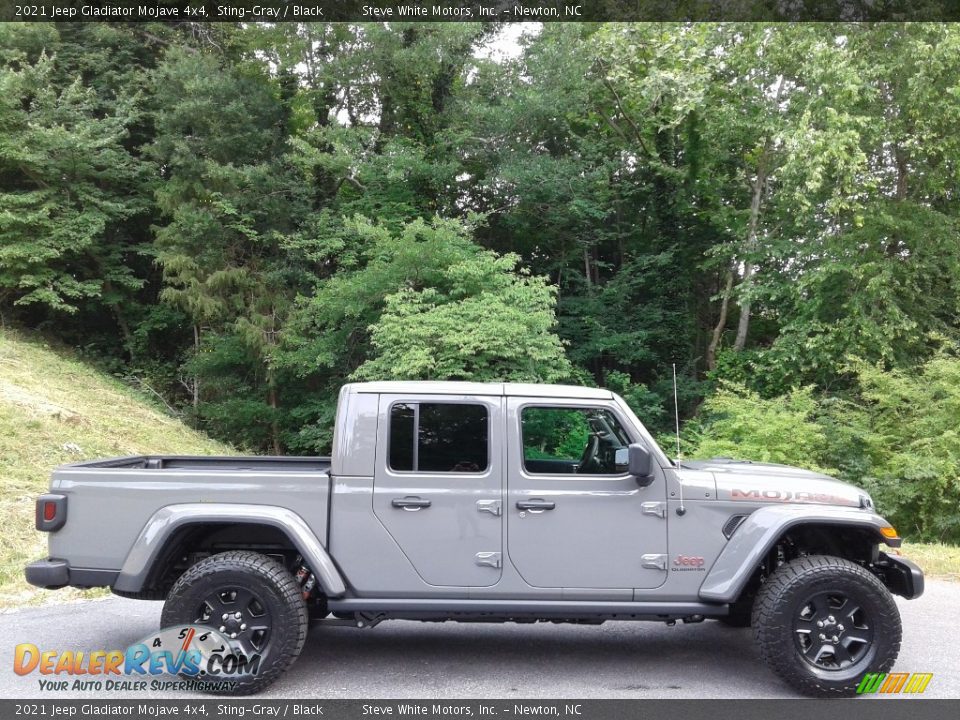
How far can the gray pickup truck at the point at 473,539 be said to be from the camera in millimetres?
4215

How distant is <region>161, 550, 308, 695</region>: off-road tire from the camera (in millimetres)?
4152

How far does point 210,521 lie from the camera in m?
4.24

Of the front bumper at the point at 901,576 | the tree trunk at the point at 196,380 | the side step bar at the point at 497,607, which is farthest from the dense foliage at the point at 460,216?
the side step bar at the point at 497,607

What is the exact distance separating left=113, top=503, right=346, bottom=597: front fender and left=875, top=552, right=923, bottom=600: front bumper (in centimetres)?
342

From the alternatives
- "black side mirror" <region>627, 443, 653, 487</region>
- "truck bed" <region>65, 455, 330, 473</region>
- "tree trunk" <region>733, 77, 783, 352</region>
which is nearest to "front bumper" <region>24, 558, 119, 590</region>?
"truck bed" <region>65, 455, 330, 473</region>

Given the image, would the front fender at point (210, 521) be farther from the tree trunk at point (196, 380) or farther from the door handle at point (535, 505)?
the tree trunk at point (196, 380)

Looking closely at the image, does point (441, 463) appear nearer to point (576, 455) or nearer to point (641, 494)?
point (576, 455)

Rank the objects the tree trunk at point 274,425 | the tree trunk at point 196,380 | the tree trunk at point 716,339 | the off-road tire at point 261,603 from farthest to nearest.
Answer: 1. the tree trunk at point 196,380
2. the tree trunk at point 716,339
3. the tree trunk at point 274,425
4. the off-road tire at point 261,603

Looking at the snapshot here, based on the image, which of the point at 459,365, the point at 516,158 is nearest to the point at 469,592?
the point at 459,365

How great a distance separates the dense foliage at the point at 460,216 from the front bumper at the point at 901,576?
8.86m

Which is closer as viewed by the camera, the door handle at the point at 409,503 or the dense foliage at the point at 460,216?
the door handle at the point at 409,503

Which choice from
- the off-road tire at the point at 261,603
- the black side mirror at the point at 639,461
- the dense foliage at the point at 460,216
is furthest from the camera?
the dense foliage at the point at 460,216

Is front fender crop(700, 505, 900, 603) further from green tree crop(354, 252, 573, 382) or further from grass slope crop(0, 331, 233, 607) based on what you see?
green tree crop(354, 252, 573, 382)

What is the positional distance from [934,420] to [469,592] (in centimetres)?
1014
